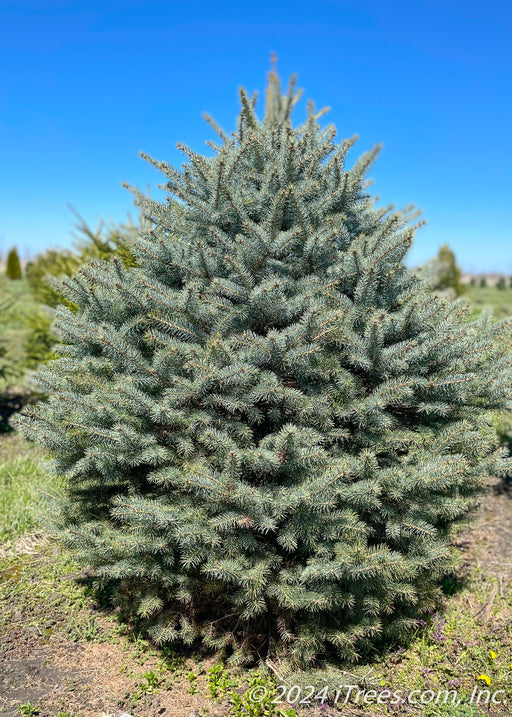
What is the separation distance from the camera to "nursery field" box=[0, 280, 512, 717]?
2.50 m

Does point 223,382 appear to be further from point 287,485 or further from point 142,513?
point 142,513

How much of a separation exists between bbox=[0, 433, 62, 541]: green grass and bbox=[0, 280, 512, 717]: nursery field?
25 centimetres

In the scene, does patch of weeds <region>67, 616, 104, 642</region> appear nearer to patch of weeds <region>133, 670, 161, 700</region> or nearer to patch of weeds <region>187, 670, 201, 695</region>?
patch of weeds <region>133, 670, 161, 700</region>

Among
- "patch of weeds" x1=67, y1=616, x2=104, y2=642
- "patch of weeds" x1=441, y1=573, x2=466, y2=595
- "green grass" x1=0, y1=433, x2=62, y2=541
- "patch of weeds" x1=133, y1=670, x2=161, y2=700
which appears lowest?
"patch of weeds" x1=441, y1=573, x2=466, y2=595

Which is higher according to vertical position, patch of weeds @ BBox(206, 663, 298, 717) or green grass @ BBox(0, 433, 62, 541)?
green grass @ BBox(0, 433, 62, 541)

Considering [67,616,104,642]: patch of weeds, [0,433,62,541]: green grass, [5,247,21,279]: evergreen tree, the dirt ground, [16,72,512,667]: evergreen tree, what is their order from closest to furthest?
[16,72,512,667]: evergreen tree, the dirt ground, [67,616,104,642]: patch of weeds, [0,433,62,541]: green grass, [5,247,21,279]: evergreen tree

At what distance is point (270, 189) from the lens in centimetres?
279

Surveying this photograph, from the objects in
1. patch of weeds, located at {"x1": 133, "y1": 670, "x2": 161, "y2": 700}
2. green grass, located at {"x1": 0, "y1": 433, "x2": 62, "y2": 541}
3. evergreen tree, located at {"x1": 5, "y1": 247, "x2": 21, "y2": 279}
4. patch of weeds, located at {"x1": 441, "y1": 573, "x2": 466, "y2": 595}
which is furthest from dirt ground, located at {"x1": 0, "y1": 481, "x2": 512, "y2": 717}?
evergreen tree, located at {"x1": 5, "y1": 247, "x2": 21, "y2": 279}

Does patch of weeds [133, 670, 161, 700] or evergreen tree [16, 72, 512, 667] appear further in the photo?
patch of weeds [133, 670, 161, 700]

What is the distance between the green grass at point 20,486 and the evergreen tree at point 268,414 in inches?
36.0

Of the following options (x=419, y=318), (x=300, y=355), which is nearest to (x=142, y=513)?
(x=300, y=355)

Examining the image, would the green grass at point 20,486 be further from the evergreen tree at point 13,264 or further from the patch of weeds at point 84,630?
the evergreen tree at point 13,264

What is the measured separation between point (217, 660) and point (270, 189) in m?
2.75

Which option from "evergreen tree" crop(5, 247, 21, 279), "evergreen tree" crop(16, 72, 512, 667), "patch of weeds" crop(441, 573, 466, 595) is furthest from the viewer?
"evergreen tree" crop(5, 247, 21, 279)
